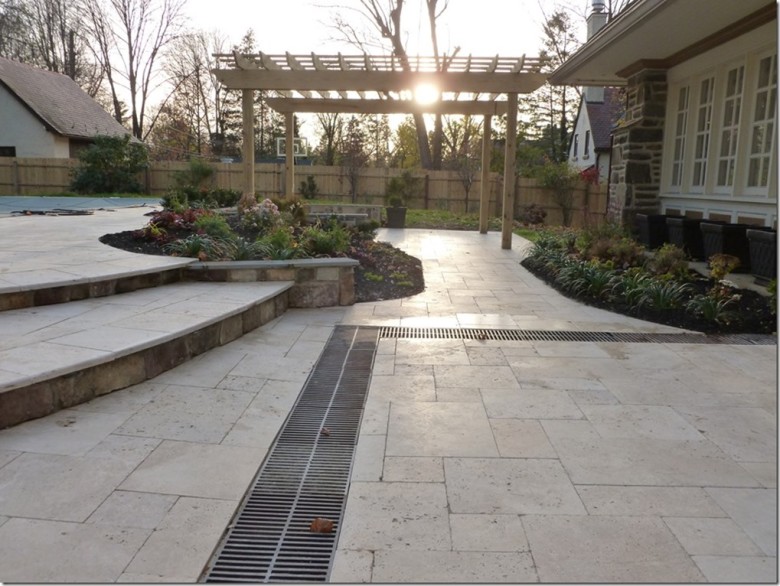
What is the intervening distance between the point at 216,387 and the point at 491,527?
6.60 feet

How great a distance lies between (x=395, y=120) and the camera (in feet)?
98.3

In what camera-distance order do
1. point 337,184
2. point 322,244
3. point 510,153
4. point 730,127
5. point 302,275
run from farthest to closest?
point 337,184 < point 510,153 < point 730,127 < point 322,244 < point 302,275

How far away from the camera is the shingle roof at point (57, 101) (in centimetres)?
2239

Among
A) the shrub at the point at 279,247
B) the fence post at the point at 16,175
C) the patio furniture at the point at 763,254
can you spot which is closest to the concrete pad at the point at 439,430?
the shrub at the point at 279,247

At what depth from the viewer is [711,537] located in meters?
2.13

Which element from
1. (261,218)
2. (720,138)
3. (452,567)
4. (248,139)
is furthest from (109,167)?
(452,567)

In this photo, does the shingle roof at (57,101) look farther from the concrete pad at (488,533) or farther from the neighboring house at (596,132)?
the concrete pad at (488,533)

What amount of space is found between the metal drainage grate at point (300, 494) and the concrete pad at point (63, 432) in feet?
2.73

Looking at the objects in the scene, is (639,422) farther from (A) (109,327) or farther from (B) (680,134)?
(B) (680,134)

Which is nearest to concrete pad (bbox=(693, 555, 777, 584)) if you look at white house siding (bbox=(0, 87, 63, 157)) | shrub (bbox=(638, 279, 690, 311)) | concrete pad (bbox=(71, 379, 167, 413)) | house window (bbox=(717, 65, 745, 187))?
concrete pad (bbox=(71, 379, 167, 413))

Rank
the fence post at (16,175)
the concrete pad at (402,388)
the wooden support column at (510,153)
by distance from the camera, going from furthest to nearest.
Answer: the fence post at (16,175), the wooden support column at (510,153), the concrete pad at (402,388)

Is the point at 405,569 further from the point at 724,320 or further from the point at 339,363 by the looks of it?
the point at 724,320

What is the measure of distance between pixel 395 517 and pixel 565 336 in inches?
124

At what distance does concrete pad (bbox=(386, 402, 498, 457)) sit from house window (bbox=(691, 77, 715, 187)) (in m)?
6.52
